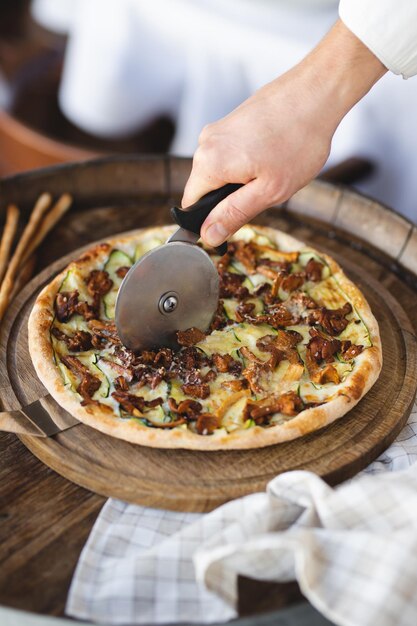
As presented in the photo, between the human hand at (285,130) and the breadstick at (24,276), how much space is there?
4.01 feet

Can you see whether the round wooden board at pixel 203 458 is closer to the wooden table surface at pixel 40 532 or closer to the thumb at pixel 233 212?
the wooden table surface at pixel 40 532

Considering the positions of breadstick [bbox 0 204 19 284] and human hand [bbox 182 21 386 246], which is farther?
breadstick [bbox 0 204 19 284]

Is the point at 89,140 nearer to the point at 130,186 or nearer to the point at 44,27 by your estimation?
the point at 130,186

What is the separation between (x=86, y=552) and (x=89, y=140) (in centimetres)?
471

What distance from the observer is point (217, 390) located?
3.13 meters

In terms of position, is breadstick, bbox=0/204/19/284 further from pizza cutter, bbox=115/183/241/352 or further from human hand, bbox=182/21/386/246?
human hand, bbox=182/21/386/246

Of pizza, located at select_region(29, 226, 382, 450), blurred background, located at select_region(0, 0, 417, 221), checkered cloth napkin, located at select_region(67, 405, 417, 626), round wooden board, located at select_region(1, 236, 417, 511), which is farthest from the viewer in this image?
blurred background, located at select_region(0, 0, 417, 221)

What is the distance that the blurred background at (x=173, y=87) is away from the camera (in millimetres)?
5246

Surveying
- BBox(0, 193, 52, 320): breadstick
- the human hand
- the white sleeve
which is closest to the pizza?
BBox(0, 193, 52, 320): breadstick

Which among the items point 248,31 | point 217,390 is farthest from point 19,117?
point 217,390

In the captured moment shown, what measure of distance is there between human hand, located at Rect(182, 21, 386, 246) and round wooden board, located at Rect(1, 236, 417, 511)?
988 mm

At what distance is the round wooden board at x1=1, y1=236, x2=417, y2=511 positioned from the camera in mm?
2705

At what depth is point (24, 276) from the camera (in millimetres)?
3842

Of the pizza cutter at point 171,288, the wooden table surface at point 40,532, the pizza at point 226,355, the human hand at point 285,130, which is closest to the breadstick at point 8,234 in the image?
the pizza at point 226,355
